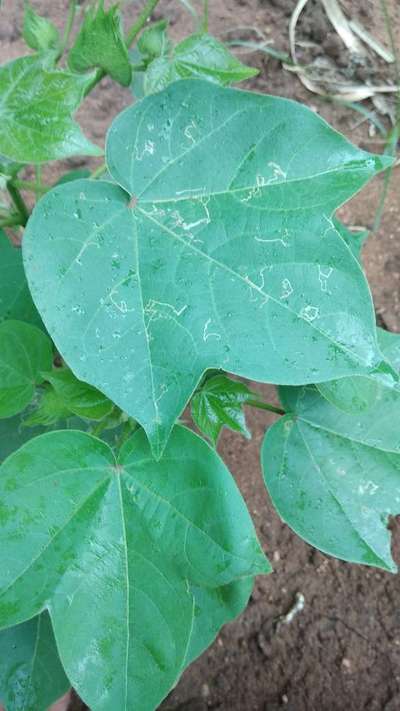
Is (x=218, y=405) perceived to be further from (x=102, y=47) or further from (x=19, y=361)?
(x=102, y=47)

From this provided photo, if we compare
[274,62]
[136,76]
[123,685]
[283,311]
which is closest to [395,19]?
[274,62]

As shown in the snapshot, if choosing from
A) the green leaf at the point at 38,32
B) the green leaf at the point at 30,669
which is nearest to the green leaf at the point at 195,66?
the green leaf at the point at 38,32

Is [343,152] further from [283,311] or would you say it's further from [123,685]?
[123,685]

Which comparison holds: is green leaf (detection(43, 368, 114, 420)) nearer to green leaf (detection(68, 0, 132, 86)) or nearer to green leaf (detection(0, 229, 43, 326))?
green leaf (detection(0, 229, 43, 326))

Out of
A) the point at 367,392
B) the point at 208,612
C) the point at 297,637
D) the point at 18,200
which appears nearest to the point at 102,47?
the point at 18,200

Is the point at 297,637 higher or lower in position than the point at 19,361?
lower

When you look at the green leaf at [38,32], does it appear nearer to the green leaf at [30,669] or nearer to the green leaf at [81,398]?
the green leaf at [81,398]

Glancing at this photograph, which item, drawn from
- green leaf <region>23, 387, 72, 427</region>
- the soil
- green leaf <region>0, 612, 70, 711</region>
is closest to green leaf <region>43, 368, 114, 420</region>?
green leaf <region>23, 387, 72, 427</region>
